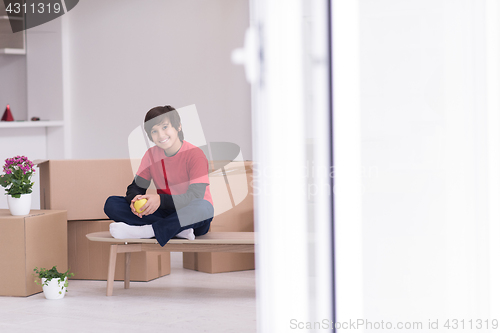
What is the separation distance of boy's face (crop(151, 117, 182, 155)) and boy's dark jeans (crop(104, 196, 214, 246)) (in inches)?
10.7

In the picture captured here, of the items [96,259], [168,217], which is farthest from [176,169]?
[96,259]

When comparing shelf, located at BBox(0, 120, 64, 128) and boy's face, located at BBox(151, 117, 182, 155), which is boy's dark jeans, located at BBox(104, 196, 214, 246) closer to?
boy's face, located at BBox(151, 117, 182, 155)

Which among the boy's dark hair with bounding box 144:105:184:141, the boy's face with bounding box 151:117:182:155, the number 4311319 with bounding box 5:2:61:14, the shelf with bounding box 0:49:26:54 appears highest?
the number 4311319 with bounding box 5:2:61:14

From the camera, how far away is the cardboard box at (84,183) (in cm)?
268

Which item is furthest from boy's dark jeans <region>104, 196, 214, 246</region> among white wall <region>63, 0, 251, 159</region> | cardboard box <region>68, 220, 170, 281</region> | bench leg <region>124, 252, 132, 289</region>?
white wall <region>63, 0, 251, 159</region>

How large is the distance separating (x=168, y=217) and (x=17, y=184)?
2.38ft

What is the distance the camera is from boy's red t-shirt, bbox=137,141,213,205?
7.78 ft

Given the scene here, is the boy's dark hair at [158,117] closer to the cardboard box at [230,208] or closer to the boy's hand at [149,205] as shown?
the boy's hand at [149,205]

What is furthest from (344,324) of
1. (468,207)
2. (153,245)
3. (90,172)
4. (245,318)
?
(90,172)

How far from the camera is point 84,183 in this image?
270 cm

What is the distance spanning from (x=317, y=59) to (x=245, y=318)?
146 cm

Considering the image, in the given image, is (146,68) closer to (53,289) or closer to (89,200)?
(89,200)

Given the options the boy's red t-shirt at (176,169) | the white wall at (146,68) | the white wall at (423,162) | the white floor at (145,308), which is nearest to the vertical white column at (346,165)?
the white wall at (423,162)

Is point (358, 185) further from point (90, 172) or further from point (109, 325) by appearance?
point (90, 172)
